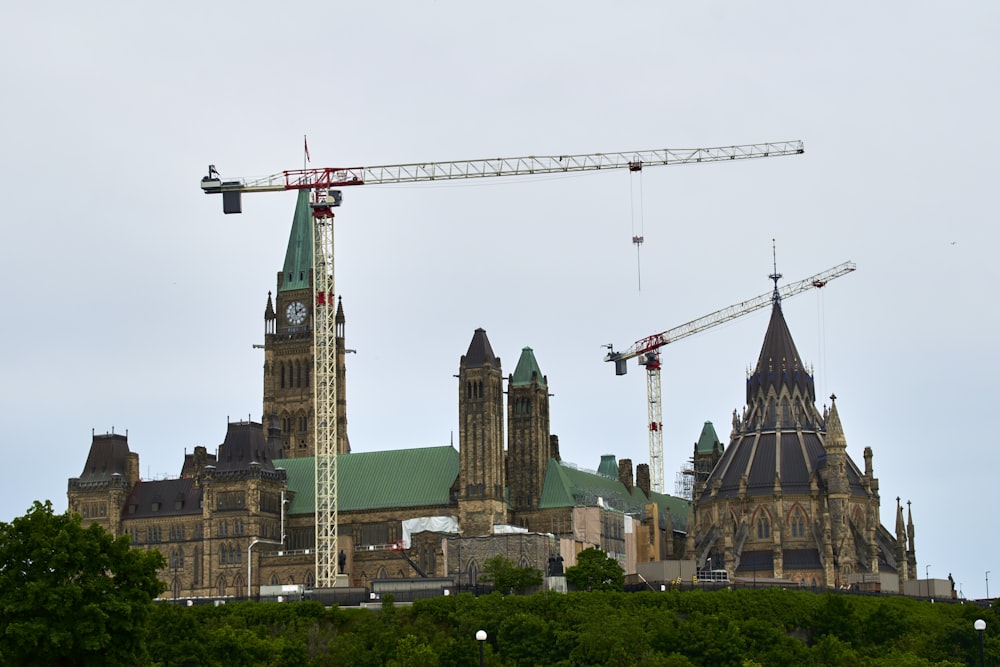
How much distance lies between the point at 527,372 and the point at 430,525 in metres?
20.7

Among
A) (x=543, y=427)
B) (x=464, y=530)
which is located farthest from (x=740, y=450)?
(x=464, y=530)

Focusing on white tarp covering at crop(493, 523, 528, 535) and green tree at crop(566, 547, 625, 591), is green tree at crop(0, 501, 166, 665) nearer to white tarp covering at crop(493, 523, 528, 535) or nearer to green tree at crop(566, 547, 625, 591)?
green tree at crop(566, 547, 625, 591)

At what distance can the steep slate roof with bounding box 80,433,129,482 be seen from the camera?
19088 centimetres

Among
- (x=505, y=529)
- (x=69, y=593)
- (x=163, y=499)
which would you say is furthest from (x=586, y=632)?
(x=163, y=499)

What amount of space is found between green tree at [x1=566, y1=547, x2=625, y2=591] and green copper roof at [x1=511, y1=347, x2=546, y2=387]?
30351 millimetres

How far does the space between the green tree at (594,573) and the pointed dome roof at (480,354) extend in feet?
94.2

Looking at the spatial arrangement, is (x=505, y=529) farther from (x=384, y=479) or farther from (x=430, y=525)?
(x=384, y=479)

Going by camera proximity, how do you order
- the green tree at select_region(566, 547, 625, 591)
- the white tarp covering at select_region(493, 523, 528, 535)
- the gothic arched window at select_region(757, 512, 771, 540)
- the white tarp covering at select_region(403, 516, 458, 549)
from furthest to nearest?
the gothic arched window at select_region(757, 512, 771, 540)
the white tarp covering at select_region(403, 516, 458, 549)
the white tarp covering at select_region(493, 523, 528, 535)
the green tree at select_region(566, 547, 625, 591)

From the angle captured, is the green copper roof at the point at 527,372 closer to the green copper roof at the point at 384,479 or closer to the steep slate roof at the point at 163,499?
the green copper roof at the point at 384,479

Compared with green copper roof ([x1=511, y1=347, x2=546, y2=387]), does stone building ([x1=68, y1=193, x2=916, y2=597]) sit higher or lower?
lower

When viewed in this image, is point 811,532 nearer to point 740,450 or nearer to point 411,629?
point 740,450

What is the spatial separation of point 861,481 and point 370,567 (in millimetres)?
55736

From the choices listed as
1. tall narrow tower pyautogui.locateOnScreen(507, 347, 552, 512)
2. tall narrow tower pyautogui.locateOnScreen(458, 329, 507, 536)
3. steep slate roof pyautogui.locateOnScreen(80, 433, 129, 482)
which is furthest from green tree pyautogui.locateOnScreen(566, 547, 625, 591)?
steep slate roof pyautogui.locateOnScreen(80, 433, 129, 482)

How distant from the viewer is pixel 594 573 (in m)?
156
